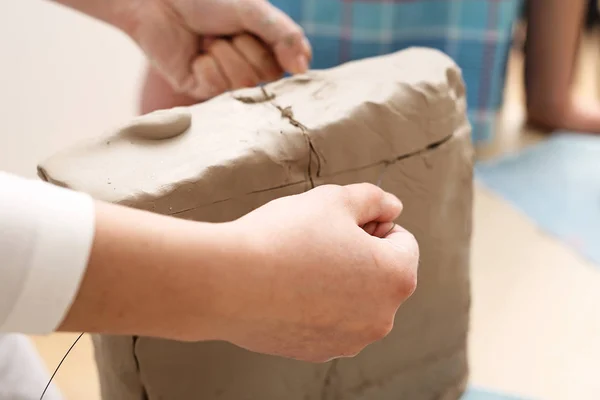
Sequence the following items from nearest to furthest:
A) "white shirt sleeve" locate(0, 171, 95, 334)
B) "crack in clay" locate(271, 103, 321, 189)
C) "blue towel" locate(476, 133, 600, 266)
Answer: "white shirt sleeve" locate(0, 171, 95, 334), "crack in clay" locate(271, 103, 321, 189), "blue towel" locate(476, 133, 600, 266)

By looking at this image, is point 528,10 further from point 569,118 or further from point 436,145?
point 436,145

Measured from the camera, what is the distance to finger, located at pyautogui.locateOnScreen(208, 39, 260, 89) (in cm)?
75

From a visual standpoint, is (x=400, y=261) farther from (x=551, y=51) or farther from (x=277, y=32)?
(x=551, y=51)

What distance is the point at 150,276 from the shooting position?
391mm

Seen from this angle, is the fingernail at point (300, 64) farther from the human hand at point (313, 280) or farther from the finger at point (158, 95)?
the human hand at point (313, 280)

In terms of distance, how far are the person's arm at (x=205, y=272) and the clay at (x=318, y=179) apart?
11 cm

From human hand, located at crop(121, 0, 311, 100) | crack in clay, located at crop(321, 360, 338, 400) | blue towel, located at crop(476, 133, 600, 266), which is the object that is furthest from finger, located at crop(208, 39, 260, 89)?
blue towel, located at crop(476, 133, 600, 266)

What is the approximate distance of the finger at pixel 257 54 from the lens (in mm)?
745

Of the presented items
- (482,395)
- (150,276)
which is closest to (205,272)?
(150,276)

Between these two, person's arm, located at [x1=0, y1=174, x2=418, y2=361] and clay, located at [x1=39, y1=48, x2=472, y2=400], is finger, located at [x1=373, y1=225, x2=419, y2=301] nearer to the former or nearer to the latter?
person's arm, located at [x1=0, y1=174, x2=418, y2=361]

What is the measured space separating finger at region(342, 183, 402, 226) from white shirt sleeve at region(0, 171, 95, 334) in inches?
7.8

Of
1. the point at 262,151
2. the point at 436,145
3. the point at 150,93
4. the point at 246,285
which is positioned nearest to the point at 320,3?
the point at 150,93

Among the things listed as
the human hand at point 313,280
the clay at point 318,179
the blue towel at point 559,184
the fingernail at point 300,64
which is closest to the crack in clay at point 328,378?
the clay at point 318,179

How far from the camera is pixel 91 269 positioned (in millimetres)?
380
